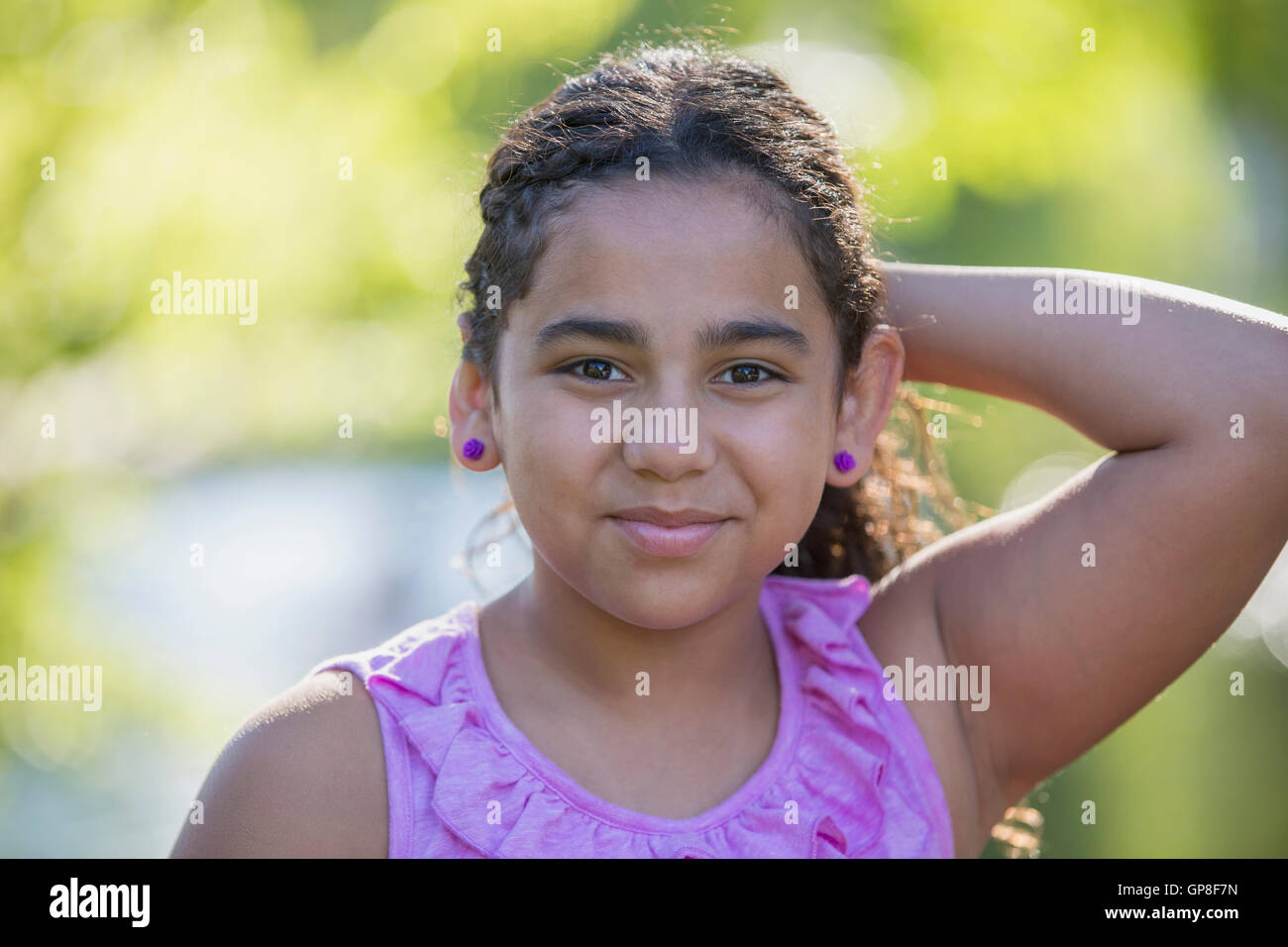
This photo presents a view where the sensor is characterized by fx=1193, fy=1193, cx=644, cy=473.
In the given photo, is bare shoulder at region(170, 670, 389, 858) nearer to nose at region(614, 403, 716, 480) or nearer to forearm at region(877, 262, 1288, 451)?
nose at region(614, 403, 716, 480)

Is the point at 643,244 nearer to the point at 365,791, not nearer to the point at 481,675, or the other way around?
the point at 481,675

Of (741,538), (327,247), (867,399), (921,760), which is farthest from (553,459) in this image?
(327,247)

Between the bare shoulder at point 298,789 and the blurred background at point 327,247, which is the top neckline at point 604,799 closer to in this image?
the bare shoulder at point 298,789

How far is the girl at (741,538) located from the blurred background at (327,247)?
7.59 feet

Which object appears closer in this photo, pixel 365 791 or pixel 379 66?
pixel 365 791

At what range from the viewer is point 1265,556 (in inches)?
63.2

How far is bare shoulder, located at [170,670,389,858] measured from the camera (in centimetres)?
138

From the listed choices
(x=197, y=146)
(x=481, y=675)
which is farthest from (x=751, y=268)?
(x=197, y=146)

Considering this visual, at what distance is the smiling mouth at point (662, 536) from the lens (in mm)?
1424

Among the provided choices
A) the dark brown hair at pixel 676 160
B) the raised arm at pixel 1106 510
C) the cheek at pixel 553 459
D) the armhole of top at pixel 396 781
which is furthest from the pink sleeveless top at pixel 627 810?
the dark brown hair at pixel 676 160

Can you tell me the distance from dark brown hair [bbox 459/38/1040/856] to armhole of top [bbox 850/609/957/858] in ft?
1.49

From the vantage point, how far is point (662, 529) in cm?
143

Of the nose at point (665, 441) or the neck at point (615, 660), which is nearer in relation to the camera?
the nose at point (665, 441)
